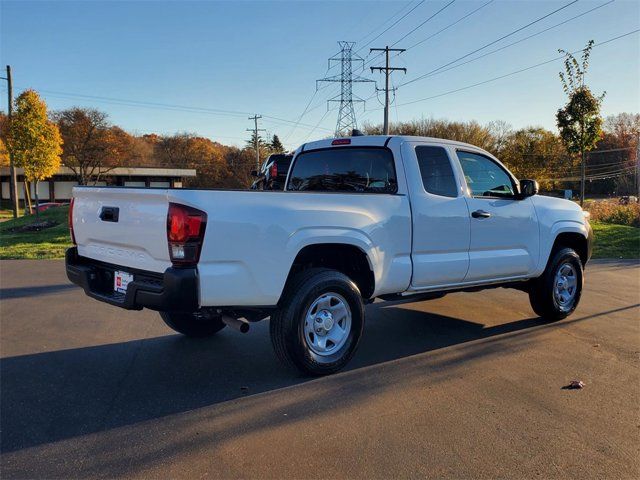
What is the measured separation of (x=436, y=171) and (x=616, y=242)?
11.8 meters

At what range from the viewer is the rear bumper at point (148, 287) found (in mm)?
3543

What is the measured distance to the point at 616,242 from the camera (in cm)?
1448

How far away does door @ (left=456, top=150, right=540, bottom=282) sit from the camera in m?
5.32

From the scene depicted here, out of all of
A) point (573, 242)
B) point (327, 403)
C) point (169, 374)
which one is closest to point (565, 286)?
point (573, 242)

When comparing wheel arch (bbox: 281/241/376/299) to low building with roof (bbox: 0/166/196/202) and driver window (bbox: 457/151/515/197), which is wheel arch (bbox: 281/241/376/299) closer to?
driver window (bbox: 457/151/515/197)

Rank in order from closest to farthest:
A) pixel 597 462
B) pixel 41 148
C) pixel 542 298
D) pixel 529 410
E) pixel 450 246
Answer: pixel 597 462
pixel 529 410
pixel 450 246
pixel 542 298
pixel 41 148

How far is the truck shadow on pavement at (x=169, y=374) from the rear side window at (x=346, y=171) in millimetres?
1626

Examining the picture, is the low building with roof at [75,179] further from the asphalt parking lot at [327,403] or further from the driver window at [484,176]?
the driver window at [484,176]

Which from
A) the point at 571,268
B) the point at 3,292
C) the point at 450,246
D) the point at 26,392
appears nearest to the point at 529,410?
the point at 450,246

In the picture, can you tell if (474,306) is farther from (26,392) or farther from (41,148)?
(41,148)

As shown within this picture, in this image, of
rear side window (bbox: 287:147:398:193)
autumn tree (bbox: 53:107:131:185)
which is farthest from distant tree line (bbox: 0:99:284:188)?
rear side window (bbox: 287:147:398:193)

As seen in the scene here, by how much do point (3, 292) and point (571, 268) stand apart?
8055 mm

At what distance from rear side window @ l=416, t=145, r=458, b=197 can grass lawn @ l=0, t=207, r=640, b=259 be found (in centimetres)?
939

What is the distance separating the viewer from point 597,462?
3.01 m
